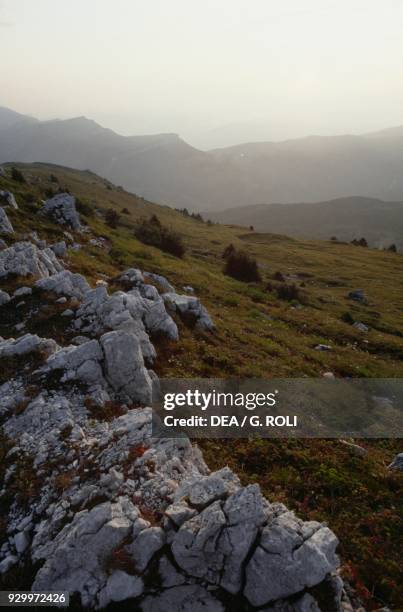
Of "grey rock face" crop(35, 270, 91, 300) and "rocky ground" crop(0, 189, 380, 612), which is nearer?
"rocky ground" crop(0, 189, 380, 612)

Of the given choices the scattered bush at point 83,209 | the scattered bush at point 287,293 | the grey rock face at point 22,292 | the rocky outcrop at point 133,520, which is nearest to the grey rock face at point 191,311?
the grey rock face at point 22,292

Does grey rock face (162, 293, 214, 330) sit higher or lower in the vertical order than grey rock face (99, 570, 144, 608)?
higher

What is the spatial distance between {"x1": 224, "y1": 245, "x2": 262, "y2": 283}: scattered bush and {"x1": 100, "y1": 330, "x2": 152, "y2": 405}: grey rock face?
30.4 m

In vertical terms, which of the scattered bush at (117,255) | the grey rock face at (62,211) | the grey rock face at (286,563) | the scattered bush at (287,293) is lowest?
the scattered bush at (287,293)

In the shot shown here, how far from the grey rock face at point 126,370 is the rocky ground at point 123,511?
4 cm

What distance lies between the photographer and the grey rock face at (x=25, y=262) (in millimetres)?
19953

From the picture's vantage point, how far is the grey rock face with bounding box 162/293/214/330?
814 inches

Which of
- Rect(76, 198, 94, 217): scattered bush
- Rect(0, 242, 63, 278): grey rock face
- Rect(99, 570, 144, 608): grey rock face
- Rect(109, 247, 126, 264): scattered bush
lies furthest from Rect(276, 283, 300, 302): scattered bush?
Rect(99, 570, 144, 608): grey rock face

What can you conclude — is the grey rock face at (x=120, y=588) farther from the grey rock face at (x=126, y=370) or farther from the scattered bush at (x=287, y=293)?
the scattered bush at (x=287, y=293)

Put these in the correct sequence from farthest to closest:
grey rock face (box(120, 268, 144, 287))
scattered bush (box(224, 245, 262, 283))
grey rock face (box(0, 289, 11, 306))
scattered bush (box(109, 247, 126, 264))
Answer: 1. scattered bush (box(224, 245, 262, 283))
2. scattered bush (box(109, 247, 126, 264))
3. grey rock face (box(120, 268, 144, 287))
4. grey rock face (box(0, 289, 11, 306))

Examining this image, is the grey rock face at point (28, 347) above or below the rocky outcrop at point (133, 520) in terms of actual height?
above

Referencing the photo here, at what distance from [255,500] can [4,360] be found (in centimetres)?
993

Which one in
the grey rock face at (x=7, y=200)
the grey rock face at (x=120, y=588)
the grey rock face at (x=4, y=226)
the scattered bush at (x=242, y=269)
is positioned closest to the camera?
the grey rock face at (x=120, y=588)

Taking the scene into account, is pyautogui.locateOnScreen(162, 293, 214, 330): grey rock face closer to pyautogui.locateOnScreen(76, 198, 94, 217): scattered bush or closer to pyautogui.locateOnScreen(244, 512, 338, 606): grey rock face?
pyautogui.locateOnScreen(244, 512, 338, 606): grey rock face
